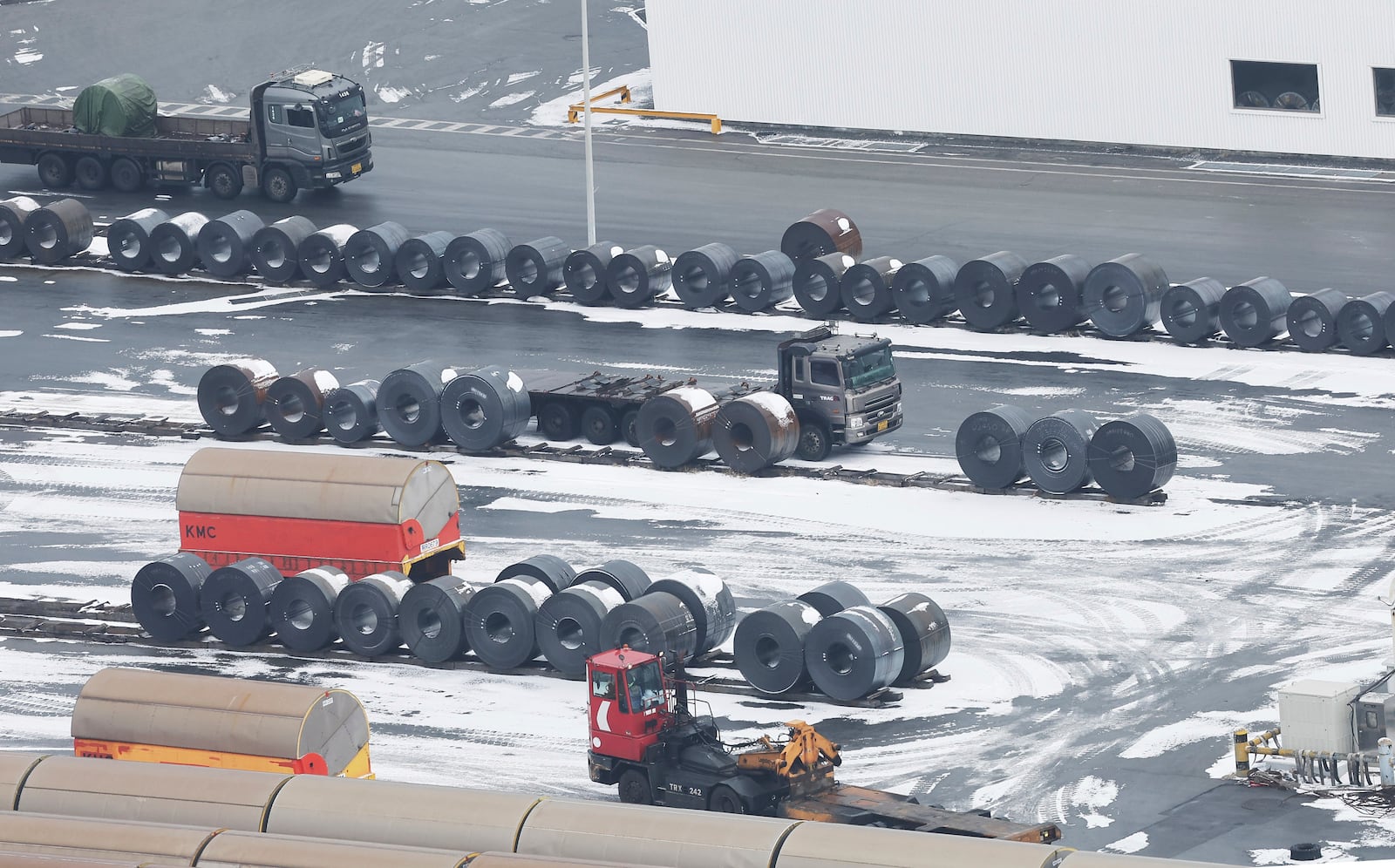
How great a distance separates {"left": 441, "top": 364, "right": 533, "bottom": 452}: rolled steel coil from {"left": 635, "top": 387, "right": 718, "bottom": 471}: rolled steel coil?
2.71m

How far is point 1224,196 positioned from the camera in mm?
68438

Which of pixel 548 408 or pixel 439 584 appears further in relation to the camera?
pixel 548 408

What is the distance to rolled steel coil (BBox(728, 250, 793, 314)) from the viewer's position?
5944 cm

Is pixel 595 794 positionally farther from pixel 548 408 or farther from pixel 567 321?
pixel 567 321

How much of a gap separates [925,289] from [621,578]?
65.8 ft

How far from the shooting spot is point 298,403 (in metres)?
51.6

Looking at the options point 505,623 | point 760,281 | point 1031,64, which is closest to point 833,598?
point 505,623

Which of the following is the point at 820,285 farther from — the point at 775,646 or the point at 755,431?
the point at 775,646

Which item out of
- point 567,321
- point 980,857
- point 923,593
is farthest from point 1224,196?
point 980,857

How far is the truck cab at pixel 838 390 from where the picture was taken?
162 feet

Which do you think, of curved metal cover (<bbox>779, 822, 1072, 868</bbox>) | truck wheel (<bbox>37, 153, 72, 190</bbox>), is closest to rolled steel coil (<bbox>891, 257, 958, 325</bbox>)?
truck wheel (<bbox>37, 153, 72, 190</bbox>)

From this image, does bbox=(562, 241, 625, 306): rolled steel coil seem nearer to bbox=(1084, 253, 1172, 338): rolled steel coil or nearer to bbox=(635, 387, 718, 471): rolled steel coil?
bbox=(635, 387, 718, 471): rolled steel coil

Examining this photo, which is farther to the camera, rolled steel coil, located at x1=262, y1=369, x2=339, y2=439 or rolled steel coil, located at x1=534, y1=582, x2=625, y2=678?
rolled steel coil, located at x1=262, y1=369, x2=339, y2=439

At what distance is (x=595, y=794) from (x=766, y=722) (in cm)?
364
